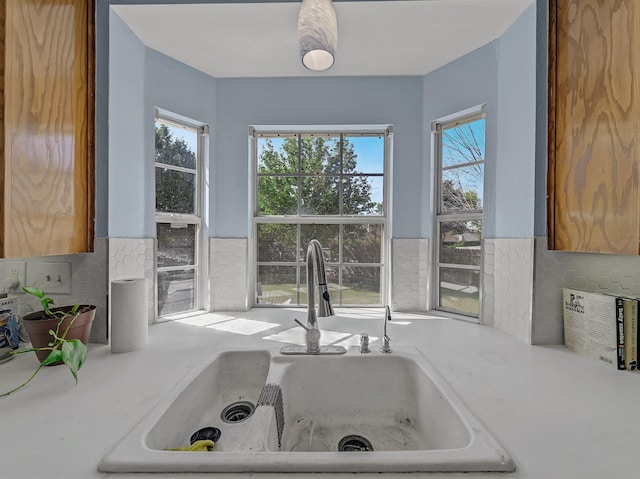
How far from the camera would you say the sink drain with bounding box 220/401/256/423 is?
0.99m

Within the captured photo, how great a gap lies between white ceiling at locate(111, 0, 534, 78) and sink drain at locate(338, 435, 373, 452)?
5.40 ft

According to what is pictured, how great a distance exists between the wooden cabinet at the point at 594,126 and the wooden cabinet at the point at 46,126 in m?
1.75

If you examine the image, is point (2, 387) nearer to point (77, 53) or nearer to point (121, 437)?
point (121, 437)

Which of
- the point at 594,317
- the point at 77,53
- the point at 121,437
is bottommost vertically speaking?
the point at 121,437

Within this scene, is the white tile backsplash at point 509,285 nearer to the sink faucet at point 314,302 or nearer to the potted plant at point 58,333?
the sink faucet at point 314,302

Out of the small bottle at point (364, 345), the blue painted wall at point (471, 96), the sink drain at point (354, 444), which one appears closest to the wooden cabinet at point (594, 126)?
the blue painted wall at point (471, 96)

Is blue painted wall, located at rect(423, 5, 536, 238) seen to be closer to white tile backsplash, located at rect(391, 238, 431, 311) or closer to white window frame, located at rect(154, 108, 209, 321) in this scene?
white tile backsplash, located at rect(391, 238, 431, 311)

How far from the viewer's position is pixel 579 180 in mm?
1044

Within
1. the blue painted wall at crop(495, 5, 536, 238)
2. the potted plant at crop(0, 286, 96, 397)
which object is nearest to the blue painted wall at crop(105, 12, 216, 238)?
the potted plant at crop(0, 286, 96, 397)

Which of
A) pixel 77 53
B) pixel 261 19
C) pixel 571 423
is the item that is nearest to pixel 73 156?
pixel 77 53

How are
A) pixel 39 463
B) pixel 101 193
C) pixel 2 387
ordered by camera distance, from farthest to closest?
pixel 101 193 → pixel 2 387 → pixel 39 463

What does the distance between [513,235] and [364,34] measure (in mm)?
1152

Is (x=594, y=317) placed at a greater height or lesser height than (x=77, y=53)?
lesser

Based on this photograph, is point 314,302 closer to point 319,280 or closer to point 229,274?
point 319,280
